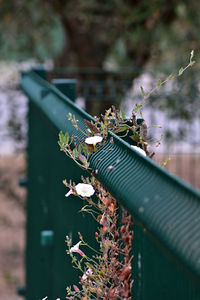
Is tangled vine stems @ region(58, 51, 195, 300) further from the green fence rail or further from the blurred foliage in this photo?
the blurred foliage

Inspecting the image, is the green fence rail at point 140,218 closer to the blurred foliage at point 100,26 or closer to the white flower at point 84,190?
the white flower at point 84,190

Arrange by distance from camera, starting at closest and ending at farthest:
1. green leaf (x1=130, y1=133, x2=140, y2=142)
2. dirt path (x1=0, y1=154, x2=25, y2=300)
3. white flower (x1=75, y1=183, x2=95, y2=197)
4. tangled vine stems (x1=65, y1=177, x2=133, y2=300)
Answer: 1. tangled vine stems (x1=65, y1=177, x2=133, y2=300)
2. white flower (x1=75, y1=183, x2=95, y2=197)
3. green leaf (x1=130, y1=133, x2=140, y2=142)
4. dirt path (x1=0, y1=154, x2=25, y2=300)

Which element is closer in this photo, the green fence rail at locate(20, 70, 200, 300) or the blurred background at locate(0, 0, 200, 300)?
the green fence rail at locate(20, 70, 200, 300)

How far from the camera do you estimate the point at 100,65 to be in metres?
7.91

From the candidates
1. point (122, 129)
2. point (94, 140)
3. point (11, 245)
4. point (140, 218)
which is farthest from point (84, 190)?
point (11, 245)

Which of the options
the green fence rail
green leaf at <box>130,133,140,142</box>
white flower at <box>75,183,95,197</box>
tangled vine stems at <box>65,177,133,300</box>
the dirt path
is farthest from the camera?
the dirt path

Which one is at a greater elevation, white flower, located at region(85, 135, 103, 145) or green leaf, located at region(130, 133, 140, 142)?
white flower, located at region(85, 135, 103, 145)

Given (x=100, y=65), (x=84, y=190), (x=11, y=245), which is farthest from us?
(x=100, y=65)

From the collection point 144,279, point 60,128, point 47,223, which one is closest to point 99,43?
point 47,223

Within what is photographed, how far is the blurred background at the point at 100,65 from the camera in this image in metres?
6.52

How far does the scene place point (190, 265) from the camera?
0.77 meters

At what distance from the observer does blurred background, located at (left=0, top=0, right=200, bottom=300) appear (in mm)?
6516

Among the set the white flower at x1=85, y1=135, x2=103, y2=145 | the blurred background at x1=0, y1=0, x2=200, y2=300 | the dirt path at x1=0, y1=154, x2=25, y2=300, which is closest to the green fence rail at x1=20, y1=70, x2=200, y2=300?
the white flower at x1=85, y1=135, x2=103, y2=145

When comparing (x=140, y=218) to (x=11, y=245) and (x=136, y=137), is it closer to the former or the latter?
(x=136, y=137)
